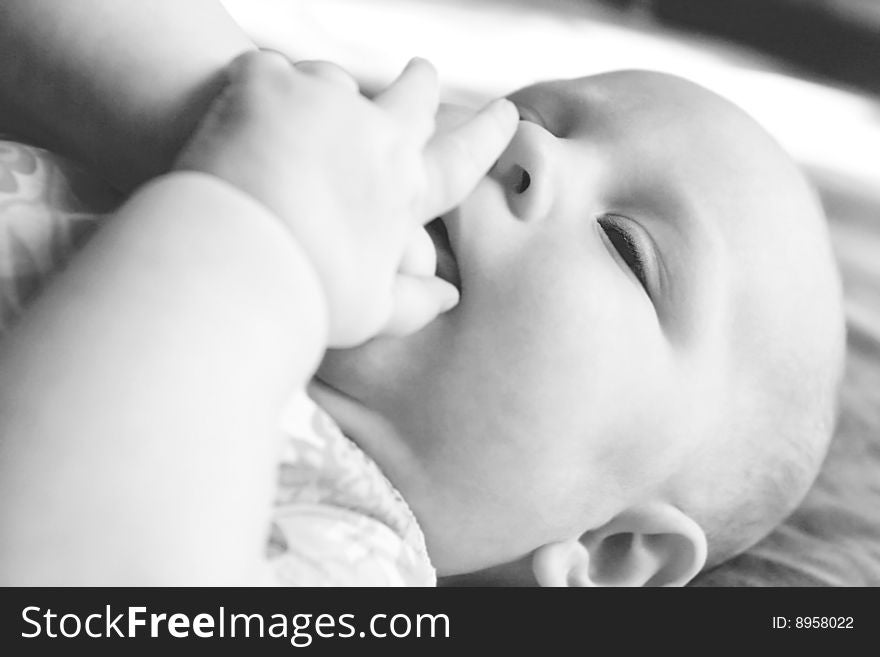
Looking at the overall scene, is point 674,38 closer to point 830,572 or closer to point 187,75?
point 830,572

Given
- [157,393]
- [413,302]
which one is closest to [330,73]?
[413,302]

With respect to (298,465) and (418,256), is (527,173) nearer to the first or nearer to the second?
(418,256)

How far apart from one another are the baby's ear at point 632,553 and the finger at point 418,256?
31 centimetres

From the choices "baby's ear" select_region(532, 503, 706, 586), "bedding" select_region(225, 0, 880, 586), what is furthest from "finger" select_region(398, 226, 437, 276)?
"bedding" select_region(225, 0, 880, 586)

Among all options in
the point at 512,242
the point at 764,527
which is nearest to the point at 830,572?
the point at 764,527

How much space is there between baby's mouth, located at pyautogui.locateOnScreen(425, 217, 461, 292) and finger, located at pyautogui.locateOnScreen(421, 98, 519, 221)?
0.26ft

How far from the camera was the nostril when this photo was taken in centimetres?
83

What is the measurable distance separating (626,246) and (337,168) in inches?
12.5

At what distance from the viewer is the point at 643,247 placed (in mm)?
842

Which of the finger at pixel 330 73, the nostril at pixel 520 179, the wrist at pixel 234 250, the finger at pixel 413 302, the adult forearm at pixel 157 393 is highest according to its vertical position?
the nostril at pixel 520 179

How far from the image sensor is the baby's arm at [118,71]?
2.34ft

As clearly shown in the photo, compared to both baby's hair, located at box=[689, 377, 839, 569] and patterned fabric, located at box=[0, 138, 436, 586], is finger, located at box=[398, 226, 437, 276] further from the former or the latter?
baby's hair, located at box=[689, 377, 839, 569]

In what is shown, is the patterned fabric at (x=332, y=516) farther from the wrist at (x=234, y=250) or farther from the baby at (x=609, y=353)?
the wrist at (x=234, y=250)

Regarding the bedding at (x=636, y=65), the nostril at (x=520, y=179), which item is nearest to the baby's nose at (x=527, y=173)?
the nostril at (x=520, y=179)
